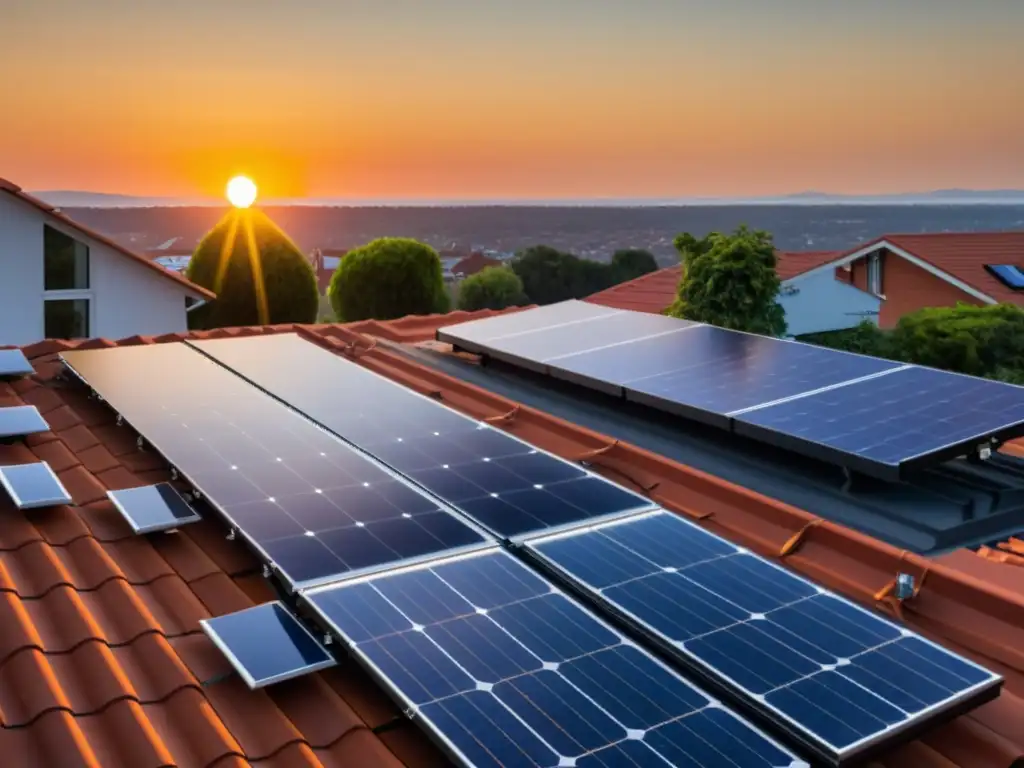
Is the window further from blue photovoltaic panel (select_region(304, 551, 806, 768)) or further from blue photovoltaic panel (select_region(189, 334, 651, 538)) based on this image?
blue photovoltaic panel (select_region(304, 551, 806, 768))

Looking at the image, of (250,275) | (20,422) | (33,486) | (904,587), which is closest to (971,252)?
(250,275)

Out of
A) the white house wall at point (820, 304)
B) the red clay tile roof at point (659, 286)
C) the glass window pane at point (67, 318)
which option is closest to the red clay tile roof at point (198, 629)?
the glass window pane at point (67, 318)

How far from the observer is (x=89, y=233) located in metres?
26.1

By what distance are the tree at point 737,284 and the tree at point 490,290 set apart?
4347 cm

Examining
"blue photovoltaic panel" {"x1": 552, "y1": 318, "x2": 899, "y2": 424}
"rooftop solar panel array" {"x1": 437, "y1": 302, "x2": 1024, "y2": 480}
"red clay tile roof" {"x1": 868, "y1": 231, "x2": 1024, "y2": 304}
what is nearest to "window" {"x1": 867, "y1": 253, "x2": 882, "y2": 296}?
"red clay tile roof" {"x1": 868, "y1": 231, "x2": 1024, "y2": 304}

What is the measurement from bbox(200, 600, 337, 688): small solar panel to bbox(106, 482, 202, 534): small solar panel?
1.65 m

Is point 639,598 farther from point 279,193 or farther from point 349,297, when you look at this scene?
point 279,193

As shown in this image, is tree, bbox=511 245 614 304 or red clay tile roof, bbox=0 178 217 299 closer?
red clay tile roof, bbox=0 178 217 299

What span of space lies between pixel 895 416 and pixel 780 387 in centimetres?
150

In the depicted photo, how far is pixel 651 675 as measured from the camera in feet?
16.5

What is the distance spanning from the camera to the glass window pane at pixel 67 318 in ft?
85.8

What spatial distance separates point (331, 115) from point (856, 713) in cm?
5365

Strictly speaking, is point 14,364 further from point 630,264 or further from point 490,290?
point 630,264

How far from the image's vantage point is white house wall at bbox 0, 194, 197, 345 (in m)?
25.3
